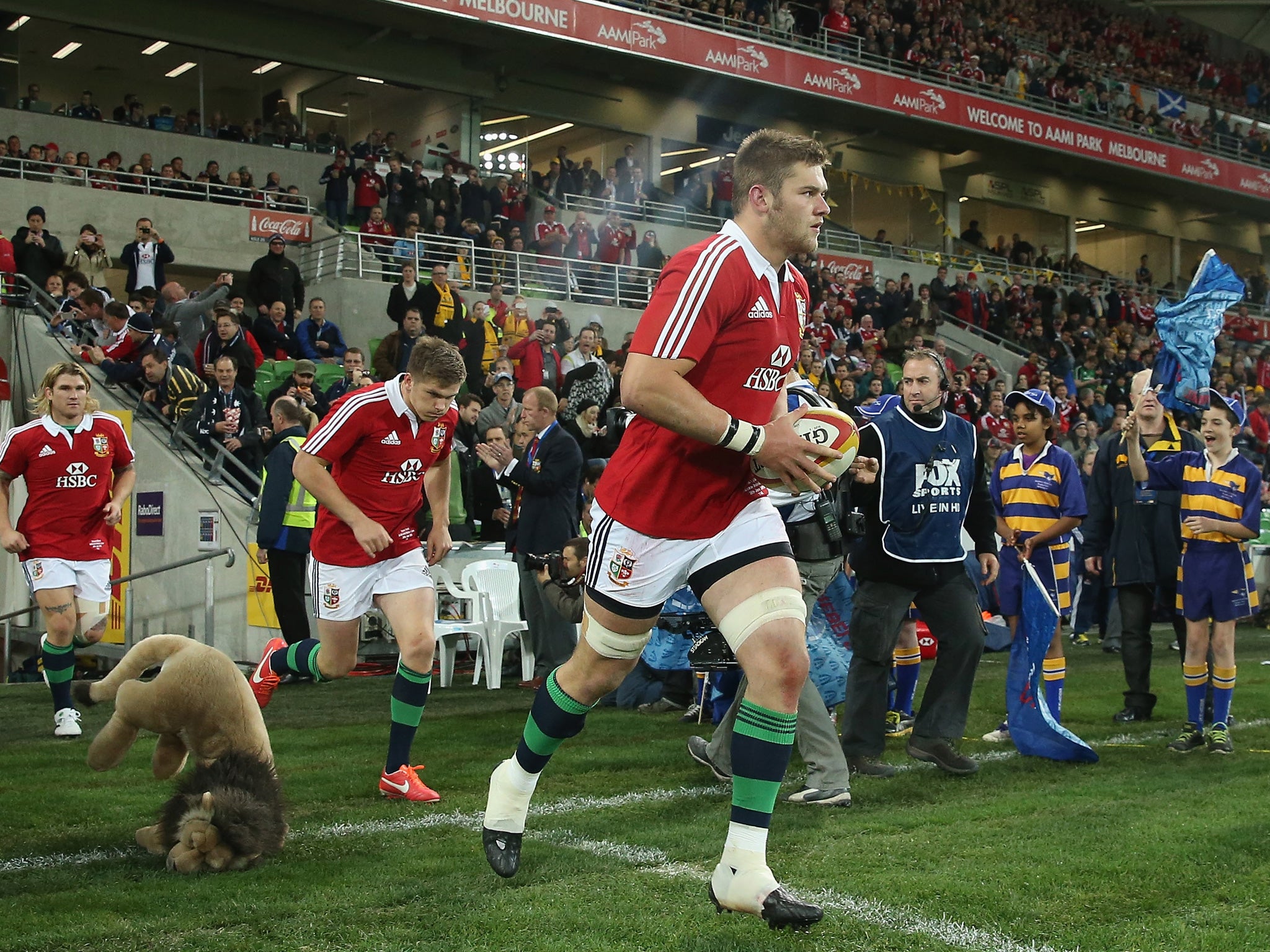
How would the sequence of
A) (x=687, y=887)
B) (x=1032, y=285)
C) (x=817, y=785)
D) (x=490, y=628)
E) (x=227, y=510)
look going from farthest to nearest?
(x=1032, y=285)
(x=227, y=510)
(x=490, y=628)
(x=817, y=785)
(x=687, y=887)

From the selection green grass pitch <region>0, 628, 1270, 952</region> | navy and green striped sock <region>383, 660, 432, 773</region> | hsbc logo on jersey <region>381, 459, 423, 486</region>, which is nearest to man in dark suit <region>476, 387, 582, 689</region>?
green grass pitch <region>0, 628, 1270, 952</region>

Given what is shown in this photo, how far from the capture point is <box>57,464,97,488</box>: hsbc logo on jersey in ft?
27.0

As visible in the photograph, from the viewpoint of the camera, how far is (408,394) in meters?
6.36

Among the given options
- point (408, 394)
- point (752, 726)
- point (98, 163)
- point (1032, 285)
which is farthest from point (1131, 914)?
point (1032, 285)

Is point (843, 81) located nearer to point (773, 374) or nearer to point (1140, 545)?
point (1140, 545)

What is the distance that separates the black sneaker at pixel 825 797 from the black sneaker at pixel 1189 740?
8.68ft

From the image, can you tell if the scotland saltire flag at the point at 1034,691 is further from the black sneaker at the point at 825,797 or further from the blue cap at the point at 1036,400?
the black sneaker at the point at 825,797

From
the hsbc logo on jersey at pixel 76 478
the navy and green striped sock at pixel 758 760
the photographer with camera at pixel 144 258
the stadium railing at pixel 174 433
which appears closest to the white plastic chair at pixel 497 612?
the stadium railing at pixel 174 433

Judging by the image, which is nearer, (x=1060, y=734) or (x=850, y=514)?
(x=850, y=514)

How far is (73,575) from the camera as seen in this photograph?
822 centimetres

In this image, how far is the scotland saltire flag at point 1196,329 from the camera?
25.7 feet

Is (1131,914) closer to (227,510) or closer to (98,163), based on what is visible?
(227,510)

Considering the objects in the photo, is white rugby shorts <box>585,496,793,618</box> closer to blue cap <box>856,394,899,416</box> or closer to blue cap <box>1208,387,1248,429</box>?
blue cap <box>856,394,899,416</box>

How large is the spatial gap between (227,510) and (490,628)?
3493mm
